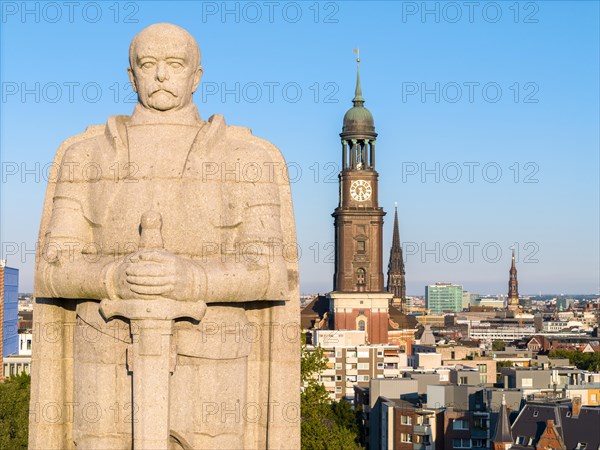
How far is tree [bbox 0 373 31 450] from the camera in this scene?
62.0m

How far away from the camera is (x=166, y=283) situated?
12.8 metres

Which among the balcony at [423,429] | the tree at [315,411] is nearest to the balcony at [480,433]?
the balcony at [423,429]

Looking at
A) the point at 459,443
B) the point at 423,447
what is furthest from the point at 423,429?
the point at 459,443

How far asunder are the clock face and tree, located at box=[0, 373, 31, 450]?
108m

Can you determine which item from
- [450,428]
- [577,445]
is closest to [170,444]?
[577,445]

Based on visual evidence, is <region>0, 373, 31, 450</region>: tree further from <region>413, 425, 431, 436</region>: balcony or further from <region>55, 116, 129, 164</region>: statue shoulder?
<region>55, 116, 129, 164</region>: statue shoulder

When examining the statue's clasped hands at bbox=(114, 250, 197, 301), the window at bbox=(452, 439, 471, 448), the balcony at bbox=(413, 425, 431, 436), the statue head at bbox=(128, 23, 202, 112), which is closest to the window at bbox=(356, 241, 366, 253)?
the balcony at bbox=(413, 425, 431, 436)

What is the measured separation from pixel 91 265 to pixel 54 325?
122 centimetres

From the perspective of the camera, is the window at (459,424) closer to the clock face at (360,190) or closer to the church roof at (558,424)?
the church roof at (558,424)

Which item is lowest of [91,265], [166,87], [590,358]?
[590,358]

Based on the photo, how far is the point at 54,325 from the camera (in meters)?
Answer: 14.3

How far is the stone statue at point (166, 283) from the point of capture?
42.9 ft

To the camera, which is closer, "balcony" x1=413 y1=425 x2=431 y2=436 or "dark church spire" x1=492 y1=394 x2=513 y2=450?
"dark church spire" x1=492 y1=394 x2=513 y2=450

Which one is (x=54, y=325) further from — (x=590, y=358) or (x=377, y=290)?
(x=590, y=358)
